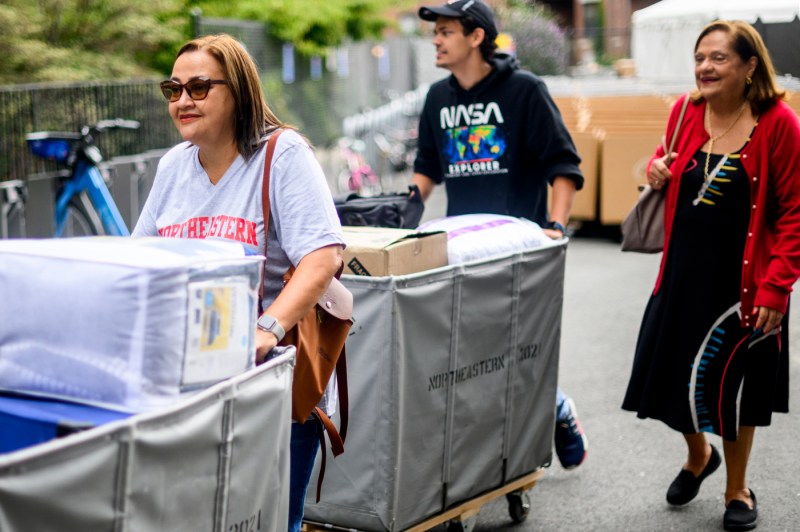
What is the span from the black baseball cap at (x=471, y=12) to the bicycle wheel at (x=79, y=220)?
4.74m

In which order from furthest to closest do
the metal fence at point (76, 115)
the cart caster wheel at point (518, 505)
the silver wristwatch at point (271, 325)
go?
the metal fence at point (76, 115)
the cart caster wheel at point (518, 505)
the silver wristwatch at point (271, 325)

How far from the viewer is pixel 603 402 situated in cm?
699

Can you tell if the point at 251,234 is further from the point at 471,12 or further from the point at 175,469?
the point at 471,12

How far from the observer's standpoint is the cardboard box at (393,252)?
13.4 feet

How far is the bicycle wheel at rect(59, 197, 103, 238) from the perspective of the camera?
9383 millimetres

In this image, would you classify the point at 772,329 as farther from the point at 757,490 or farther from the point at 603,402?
the point at 603,402

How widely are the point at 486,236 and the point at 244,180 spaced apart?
1.67m

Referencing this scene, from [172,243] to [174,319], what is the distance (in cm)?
24

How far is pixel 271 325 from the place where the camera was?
2.92 metres

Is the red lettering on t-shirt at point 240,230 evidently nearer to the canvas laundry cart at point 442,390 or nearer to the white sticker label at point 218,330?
the white sticker label at point 218,330

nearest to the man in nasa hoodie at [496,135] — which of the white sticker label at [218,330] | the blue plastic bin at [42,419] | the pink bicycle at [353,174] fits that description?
the white sticker label at [218,330]

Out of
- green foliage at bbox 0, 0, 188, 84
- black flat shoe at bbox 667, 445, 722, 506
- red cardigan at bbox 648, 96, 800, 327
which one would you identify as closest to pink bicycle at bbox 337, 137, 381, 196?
green foliage at bbox 0, 0, 188, 84

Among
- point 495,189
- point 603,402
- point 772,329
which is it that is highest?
point 495,189

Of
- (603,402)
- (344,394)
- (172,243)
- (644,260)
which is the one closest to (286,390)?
A: (172,243)
